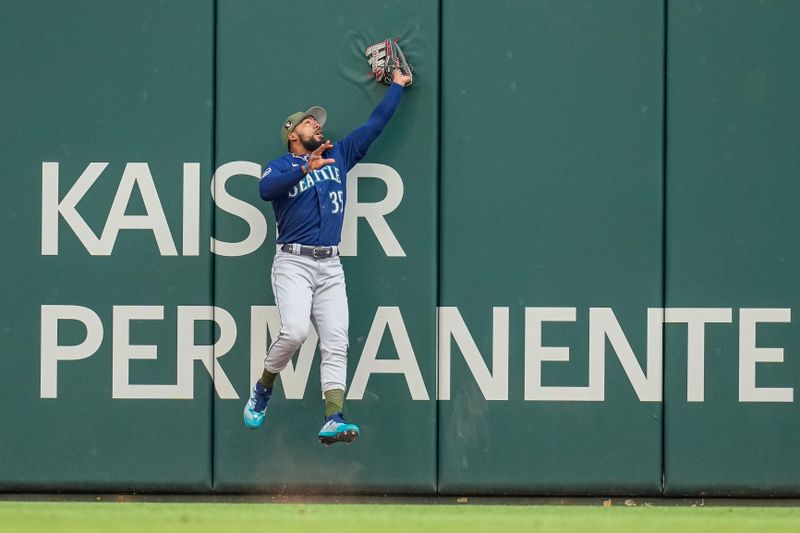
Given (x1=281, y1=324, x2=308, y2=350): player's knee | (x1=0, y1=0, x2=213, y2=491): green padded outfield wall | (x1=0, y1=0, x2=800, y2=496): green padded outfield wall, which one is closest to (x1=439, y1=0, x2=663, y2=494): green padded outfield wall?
(x1=0, y1=0, x2=800, y2=496): green padded outfield wall

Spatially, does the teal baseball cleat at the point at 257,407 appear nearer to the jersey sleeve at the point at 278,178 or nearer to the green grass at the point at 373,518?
the green grass at the point at 373,518

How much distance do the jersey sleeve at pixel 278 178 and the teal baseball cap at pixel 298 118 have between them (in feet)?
0.67

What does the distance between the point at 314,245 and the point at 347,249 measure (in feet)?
1.01

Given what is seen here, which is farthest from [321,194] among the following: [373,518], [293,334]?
[373,518]

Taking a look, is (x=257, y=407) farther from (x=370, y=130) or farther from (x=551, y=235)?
(x=551, y=235)

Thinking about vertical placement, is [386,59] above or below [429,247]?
above

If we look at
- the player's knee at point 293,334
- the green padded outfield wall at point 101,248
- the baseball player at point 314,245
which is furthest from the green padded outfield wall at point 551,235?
the green padded outfield wall at point 101,248

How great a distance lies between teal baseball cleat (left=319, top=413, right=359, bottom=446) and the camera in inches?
216

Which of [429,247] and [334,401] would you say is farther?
[429,247]

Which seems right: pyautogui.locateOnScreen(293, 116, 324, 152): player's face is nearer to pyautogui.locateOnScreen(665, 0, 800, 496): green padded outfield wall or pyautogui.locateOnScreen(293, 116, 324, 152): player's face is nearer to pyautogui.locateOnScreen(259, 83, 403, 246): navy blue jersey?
pyautogui.locateOnScreen(259, 83, 403, 246): navy blue jersey

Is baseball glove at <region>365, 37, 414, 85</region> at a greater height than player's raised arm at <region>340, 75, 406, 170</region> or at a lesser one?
greater

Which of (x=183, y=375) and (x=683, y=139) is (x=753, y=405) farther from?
(x=183, y=375)

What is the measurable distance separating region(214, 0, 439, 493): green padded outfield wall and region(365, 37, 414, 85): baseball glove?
0.32ft

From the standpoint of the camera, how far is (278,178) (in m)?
5.51
